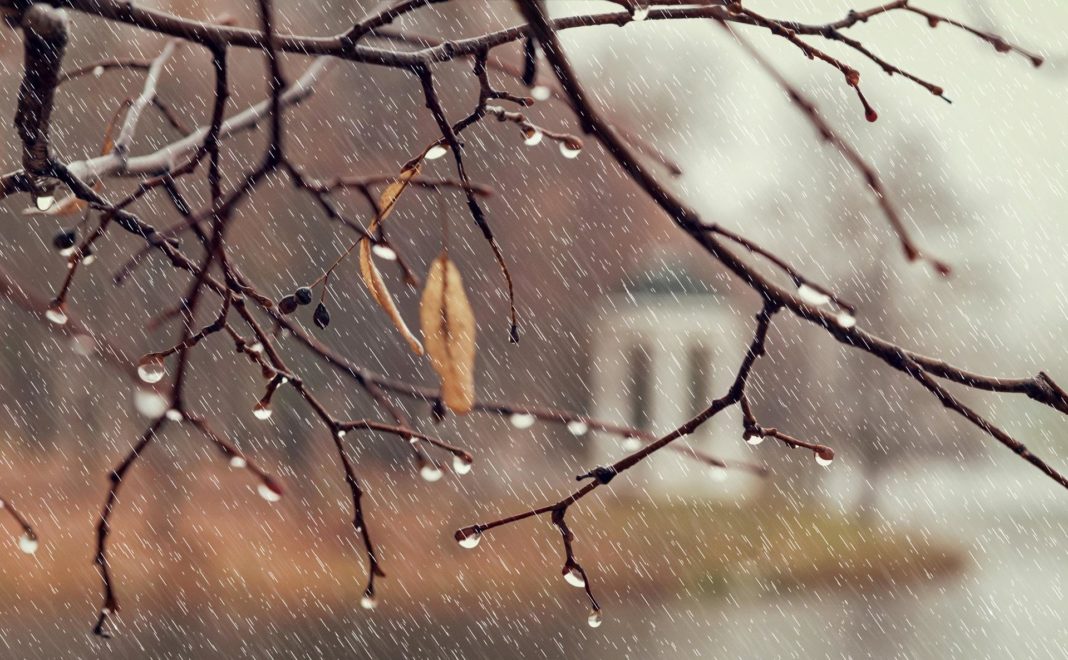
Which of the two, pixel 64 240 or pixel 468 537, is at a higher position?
pixel 64 240

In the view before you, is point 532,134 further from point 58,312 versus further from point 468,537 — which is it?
point 58,312

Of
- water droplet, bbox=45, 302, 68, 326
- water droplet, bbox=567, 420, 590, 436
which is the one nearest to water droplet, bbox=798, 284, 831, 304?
water droplet, bbox=567, 420, 590, 436

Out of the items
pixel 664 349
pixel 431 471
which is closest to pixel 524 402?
pixel 664 349

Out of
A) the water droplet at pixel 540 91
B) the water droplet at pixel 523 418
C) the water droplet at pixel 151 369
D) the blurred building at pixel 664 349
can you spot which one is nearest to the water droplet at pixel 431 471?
the water droplet at pixel 523 418

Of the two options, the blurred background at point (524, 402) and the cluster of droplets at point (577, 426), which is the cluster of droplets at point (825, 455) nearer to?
the cluster of droplets at point (577, 426)

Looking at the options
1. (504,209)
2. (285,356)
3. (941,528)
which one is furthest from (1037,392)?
(941,528)

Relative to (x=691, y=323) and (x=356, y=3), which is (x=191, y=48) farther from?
(x=691, y=323)
